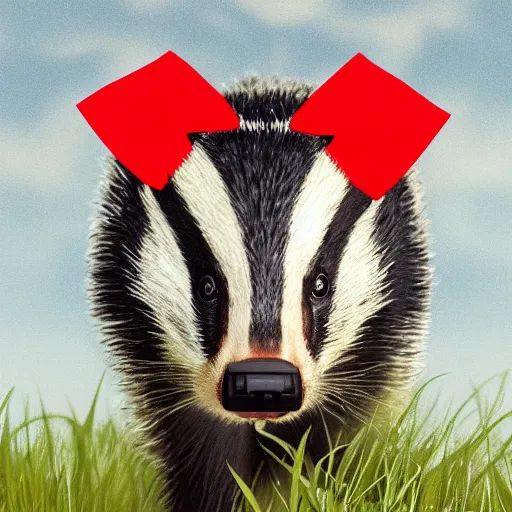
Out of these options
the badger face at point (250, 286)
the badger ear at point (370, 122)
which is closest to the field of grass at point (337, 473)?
the badger face at point (250, 286)

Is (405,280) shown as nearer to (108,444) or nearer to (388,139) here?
(388,139)

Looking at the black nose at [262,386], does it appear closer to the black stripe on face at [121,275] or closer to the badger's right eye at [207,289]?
the badger's right eye at [207,289]

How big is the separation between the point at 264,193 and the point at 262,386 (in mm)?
498

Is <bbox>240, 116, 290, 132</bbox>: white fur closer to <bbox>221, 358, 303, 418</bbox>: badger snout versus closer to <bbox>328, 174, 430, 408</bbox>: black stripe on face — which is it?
<bbox>328, 174, 430, 408</bbox>: black stripe on face

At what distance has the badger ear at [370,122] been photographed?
261cm

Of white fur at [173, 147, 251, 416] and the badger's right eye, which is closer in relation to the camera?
white fur at [173, 147, 251, 416]

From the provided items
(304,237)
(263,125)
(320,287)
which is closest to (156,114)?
(263,125)

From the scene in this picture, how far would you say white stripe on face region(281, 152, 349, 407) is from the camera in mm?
2406

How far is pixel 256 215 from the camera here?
97.6 inches

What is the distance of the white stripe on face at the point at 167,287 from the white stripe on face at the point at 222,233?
11cm

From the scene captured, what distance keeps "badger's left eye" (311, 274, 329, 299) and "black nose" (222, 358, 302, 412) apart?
29cm

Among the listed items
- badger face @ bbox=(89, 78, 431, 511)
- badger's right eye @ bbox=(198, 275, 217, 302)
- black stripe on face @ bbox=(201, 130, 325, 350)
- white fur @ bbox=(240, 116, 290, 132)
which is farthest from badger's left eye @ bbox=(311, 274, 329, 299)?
white fur @ bbox=(240, 116, 290, 132)

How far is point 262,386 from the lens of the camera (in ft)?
7.47

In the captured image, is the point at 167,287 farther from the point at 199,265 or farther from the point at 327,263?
the point at 327,263
